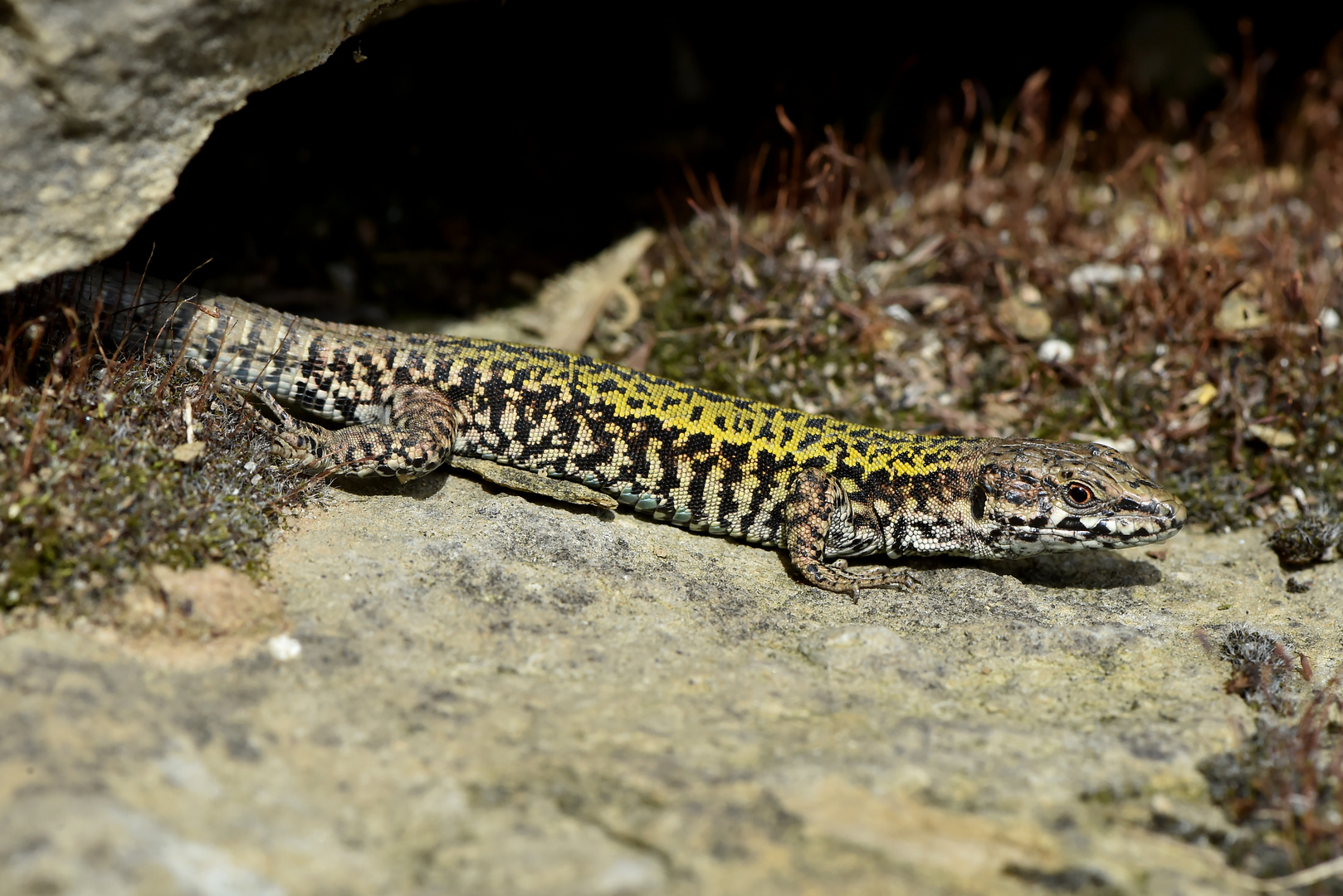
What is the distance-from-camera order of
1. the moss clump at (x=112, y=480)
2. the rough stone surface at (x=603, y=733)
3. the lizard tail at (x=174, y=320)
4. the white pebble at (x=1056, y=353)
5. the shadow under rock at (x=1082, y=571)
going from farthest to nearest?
the white pebble at (x=1056, y=353)
the shadow under rock at (x=1082, y=571)
the lizard tail at (x=174, y=320)
the moss clump at (x=112, y=480)
the rough stone surface at (x=603, y=733)

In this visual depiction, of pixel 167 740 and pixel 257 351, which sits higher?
pixel 257 351

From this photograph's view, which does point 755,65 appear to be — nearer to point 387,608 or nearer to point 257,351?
point 257,351

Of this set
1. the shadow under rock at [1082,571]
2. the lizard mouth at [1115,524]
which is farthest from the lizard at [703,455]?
the shadow under rock at [1082,571]

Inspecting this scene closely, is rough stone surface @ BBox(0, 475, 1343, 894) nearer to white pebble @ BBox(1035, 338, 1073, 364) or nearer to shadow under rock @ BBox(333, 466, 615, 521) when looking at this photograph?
shadow under rock @ BBox(333, 466, 615, 521)

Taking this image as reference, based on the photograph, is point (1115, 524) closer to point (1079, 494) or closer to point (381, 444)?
point (1079, 494)

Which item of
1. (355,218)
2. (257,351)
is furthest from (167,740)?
(355,218)

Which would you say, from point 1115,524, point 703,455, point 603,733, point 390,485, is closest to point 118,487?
point 390,485

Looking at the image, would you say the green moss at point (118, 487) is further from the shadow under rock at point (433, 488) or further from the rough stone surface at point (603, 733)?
the shadow under rock at point (433, 488)
